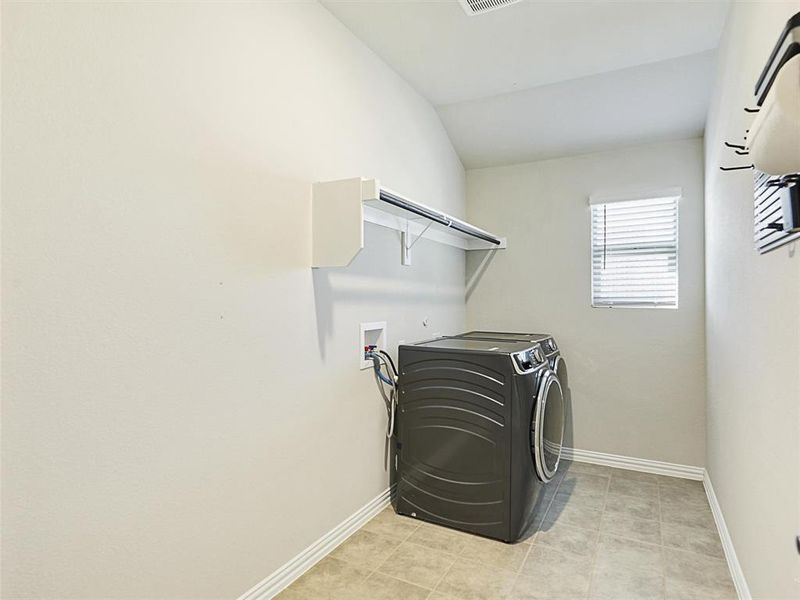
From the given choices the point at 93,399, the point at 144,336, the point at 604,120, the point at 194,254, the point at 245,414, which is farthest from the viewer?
the point at 604,120

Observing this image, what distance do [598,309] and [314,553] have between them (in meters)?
2.45

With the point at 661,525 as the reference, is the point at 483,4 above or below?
above

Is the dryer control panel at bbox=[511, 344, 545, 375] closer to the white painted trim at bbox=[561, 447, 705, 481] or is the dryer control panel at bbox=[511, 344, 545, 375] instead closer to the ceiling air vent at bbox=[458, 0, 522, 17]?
the white painted trim at bbox=[561, 447, 705, 481]

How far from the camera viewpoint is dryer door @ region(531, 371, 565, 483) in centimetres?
232

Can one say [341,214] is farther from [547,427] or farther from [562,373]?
[562,373]

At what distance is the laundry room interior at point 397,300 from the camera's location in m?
1.19

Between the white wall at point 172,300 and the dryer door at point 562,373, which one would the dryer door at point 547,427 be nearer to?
the dryer door at point 562,373

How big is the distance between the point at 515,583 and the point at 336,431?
38.6 inches

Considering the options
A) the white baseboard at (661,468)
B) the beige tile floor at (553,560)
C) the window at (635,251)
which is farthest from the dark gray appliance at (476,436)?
the window at (635,251)

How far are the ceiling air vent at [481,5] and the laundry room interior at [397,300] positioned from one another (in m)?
0.01

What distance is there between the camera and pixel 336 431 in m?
2.23

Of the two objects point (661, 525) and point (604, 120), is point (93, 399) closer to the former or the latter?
point (661, 525)

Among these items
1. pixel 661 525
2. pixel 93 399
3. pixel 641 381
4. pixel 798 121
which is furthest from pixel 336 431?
pixel 641 381

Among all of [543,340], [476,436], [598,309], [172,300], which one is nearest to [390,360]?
[476,436]
